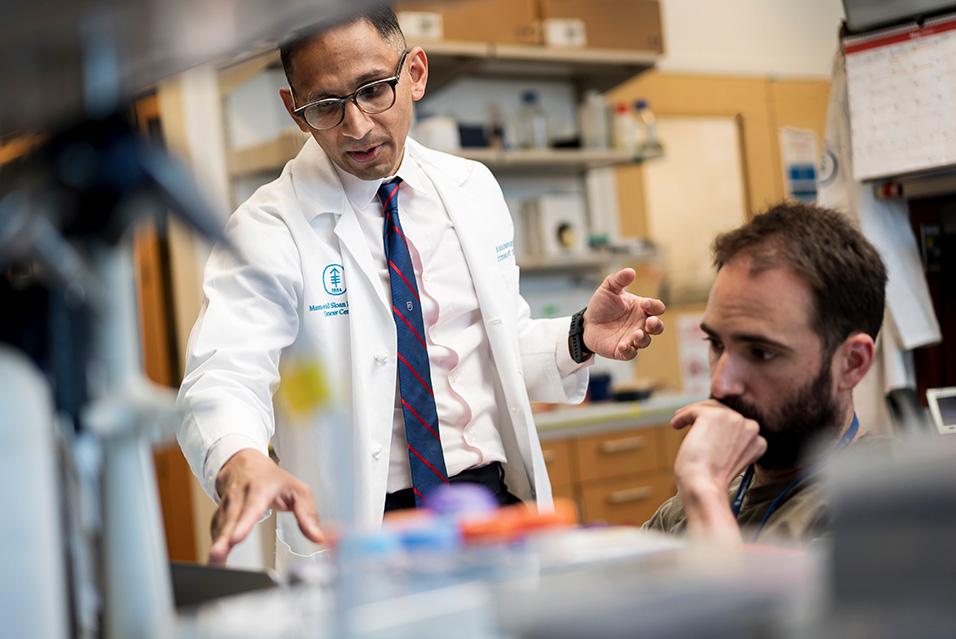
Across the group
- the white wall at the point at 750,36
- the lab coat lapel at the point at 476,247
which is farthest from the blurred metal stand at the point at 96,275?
the white wall at the point at 750,36

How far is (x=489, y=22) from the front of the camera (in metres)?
3.90

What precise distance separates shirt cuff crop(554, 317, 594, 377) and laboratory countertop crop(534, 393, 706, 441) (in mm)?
1521

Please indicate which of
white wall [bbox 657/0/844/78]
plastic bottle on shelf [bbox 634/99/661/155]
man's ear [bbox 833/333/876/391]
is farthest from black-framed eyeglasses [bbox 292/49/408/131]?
white wall [bbox 657/0/844/78]

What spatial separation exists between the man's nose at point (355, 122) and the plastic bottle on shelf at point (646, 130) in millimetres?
2920

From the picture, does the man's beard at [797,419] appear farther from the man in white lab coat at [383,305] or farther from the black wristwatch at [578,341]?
the black wristwatch at [578,341]

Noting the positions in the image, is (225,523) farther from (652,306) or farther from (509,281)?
(509,281)

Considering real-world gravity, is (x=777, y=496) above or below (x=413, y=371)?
below

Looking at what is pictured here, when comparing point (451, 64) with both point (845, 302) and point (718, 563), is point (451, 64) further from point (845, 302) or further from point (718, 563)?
point (718, 563)

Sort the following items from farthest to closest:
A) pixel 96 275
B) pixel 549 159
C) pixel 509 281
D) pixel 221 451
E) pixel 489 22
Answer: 1. pixel 549 159
2. pixel 489 22
3. pixel 509 281
4. pixel 221 451
5. pixel 96 275

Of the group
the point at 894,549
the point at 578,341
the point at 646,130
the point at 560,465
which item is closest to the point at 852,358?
the point at 578,341

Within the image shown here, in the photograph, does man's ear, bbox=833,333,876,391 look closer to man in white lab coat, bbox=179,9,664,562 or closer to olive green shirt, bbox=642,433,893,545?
olive green shirt, bbox=642,433,893,545


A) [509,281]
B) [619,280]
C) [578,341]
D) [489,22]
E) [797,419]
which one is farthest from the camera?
[489,22]

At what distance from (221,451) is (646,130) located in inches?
139

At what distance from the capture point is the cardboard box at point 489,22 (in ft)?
12.3
